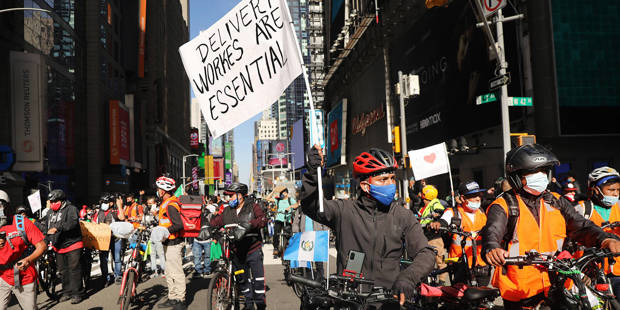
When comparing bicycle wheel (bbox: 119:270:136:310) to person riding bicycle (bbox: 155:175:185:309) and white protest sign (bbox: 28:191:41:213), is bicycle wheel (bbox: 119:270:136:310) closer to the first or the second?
person riding bicycle (bbox: 155:175:185:309)

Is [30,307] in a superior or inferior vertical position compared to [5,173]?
inferior

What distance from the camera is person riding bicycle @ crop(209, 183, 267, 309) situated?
747 cm

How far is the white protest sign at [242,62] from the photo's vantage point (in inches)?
227

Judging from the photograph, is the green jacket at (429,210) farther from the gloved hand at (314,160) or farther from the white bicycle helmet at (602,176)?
the gloved hand at (314,160)

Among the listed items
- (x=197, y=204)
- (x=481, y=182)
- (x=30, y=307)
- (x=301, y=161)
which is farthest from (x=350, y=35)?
(x=301, y=161)

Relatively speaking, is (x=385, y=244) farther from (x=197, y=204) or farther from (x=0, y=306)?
(x=197, y=204)

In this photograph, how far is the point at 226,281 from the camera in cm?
734

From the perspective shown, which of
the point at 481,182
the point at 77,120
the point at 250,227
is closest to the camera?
the point at 250,227

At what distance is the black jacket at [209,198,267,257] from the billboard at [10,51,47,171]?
23.6 metres

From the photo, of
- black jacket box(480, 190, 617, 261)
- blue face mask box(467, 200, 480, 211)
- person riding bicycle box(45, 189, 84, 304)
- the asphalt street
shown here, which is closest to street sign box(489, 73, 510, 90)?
blue face mask box(467, 200, 480, 211)

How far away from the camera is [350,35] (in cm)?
4938

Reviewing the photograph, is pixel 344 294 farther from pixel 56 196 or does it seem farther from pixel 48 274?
pixel 48 274

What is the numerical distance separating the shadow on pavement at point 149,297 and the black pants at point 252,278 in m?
2.23

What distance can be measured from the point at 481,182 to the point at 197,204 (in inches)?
676
